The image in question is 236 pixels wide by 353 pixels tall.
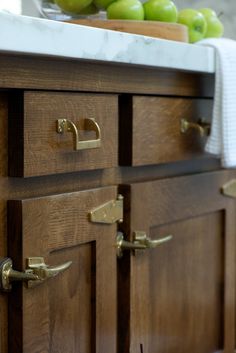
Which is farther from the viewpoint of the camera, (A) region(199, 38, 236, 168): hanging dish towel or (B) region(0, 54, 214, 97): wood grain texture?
(A) region(199, 38, 236, 168): hanging dish towel

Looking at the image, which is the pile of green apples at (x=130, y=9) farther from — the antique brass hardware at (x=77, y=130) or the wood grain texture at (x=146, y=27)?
the antique brass hardware at (x=77, y=130)

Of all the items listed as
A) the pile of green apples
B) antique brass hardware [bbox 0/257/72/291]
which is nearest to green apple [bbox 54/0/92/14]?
the pile of green apples

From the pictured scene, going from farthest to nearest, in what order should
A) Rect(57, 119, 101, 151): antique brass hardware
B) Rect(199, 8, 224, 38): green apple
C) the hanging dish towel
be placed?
1. Rect(199, 8, 224, 38): green apple
2. the hanging dish towel
3. Rect(57, 119, 101, 151): antique brass hardware

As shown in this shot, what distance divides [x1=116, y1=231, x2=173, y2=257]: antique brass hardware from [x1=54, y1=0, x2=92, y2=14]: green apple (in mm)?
394

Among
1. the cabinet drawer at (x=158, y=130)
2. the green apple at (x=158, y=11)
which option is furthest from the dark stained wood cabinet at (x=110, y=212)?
the green apple at (x=158, y=11)

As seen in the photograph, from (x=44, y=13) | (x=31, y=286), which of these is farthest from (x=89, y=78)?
(x=44, y=13)

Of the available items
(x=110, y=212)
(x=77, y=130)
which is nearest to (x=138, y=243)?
(x=110, y=212)

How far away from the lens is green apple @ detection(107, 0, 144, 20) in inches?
43.0

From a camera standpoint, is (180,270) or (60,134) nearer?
(60,134)

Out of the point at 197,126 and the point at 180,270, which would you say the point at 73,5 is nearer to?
the point at 197,126

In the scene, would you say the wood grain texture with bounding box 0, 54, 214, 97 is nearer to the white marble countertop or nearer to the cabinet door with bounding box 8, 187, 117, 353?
the white marble countertop

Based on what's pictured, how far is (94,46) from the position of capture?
822 mm

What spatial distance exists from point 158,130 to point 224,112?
0.37 ft

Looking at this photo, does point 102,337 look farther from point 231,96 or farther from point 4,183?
point 231,96
